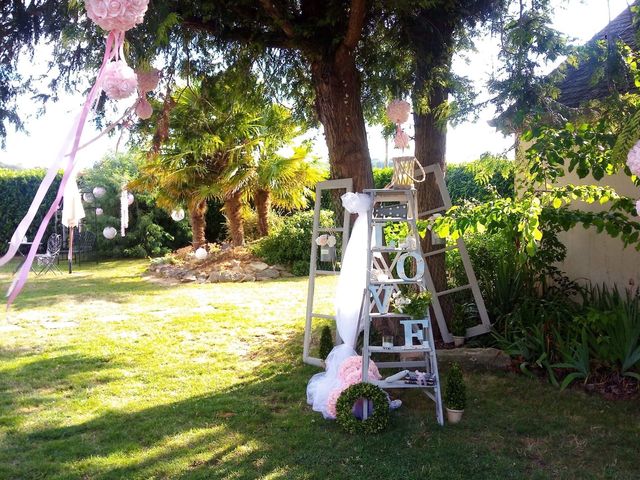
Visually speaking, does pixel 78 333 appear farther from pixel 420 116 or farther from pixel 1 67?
pixel 420 116

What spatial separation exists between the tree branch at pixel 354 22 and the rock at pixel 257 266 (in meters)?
6.93

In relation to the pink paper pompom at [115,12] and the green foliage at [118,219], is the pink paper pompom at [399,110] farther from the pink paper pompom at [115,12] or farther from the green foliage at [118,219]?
the green foliage at [118,219]

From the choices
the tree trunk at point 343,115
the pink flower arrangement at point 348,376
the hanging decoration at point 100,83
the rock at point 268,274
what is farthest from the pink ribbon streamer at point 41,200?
the rock at point 268,274

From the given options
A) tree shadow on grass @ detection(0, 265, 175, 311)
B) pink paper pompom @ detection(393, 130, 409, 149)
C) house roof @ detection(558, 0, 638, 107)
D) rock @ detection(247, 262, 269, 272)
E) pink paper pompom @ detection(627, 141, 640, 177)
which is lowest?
tree shadow on grass @ detection(0, 265, 175, 311)

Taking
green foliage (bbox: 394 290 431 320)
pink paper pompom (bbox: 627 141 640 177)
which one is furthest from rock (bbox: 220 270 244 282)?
pink paper pompom (bbox: 627 141 640 177)

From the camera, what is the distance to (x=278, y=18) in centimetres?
490

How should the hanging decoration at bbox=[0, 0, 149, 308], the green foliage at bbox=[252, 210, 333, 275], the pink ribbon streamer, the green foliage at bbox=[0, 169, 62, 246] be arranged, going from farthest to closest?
1. the green foliage at bbox=[0, 169, 62, 246]
2. the green foliage at bbox=[252, 210, 333, 275]
3. the hanging decoration at bbox=[0, 0, 149, 308]
4. the pink ribbon streamer

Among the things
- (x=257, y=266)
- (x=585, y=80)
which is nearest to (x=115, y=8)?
(x=585, y=80)

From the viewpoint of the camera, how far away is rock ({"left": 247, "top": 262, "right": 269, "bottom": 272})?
37.6ft

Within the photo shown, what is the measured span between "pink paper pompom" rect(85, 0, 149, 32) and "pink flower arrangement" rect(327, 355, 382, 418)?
2617 mm

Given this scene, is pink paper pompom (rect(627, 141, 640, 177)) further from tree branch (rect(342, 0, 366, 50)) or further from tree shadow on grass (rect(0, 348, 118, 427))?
tree shadow on grass (rect(0, 348, 118, 427))

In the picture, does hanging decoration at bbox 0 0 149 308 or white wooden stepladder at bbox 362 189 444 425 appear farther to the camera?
white wooden stepladder at bbox 362 189 444 425

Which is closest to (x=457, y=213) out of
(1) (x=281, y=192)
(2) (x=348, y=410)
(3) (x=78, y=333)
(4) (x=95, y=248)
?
(2) (x=348, y=410)

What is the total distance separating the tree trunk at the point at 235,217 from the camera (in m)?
12.4
